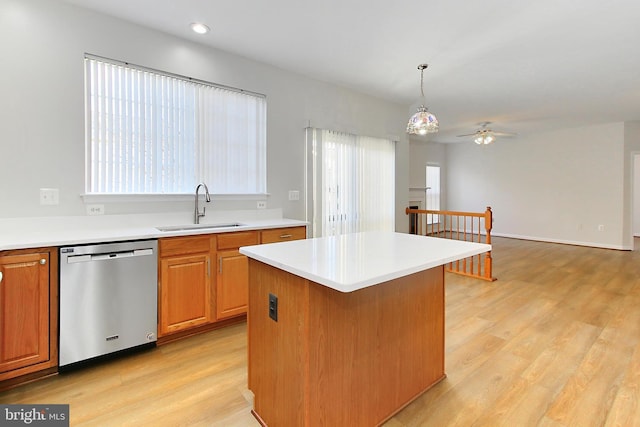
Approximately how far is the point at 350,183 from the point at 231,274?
2169 millimetres

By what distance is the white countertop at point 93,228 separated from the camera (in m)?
2.01

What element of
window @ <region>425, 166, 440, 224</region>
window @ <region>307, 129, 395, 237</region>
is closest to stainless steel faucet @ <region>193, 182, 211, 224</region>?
window @ <region>307, 129, 395, 237</region>

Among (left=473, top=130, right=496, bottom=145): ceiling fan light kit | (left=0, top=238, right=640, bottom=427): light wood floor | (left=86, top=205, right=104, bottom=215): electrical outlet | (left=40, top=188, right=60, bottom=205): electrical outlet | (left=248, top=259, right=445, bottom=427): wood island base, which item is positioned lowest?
(left=0, top=238, right=640, bottom=427): light wood floor

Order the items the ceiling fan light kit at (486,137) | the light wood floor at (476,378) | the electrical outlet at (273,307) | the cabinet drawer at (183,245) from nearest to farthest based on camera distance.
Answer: the electrical outlet at (273,307) → the light wood floor at (476,378) → the cabinet drawer at (183,245) → the ceiling fan light kit at (486,137)

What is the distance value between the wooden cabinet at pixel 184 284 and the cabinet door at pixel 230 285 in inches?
3.4

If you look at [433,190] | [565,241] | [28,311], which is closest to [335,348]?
[28,311]

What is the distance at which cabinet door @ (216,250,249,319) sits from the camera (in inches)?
105

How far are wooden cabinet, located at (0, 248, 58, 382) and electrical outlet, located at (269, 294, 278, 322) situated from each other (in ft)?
4.94

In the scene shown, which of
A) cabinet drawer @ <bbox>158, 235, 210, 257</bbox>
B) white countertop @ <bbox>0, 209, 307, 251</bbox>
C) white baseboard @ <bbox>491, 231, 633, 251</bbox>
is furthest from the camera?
white baseboard @ <bbox>491, 231, 633, 251</bbox>

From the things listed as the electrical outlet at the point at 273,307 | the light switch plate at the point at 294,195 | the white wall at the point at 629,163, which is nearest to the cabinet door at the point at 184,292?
the electrical outlet at the point at 273,307

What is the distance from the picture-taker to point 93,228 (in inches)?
100

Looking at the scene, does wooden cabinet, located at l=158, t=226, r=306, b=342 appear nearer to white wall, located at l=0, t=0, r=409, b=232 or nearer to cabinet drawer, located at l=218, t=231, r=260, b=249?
cabinet drawer, located at l=218, t=231, r=260, b=249

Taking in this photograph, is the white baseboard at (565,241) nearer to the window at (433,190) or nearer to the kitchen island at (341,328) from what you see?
the window at (433,190)

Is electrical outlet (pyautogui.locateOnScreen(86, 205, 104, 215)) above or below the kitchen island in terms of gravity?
above
